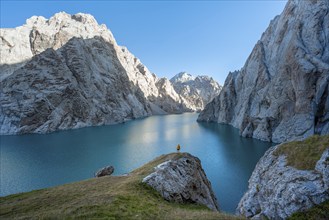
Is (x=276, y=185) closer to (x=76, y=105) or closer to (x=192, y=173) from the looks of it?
(x=192, y=173)

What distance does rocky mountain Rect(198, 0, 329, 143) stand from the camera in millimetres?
69750

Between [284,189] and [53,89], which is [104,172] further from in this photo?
[53,89]

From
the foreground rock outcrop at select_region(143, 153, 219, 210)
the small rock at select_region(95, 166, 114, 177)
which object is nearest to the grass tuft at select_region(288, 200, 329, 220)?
the foreground rock outcrop at select_region(143, 153, 219, 210)

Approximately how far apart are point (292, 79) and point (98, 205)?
7901cm

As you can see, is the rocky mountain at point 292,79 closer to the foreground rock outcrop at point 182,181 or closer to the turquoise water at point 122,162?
the turquoise water at point 122,162

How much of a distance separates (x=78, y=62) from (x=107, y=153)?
423 feet

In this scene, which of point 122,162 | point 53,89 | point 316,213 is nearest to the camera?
point 316,213

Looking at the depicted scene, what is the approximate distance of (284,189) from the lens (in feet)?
61.7

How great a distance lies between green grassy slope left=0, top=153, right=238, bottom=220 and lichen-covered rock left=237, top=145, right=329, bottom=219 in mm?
4716

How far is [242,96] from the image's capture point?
126 m

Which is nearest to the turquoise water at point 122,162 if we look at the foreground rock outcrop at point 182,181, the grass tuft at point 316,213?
the foreground rock outcrop at point 182,181

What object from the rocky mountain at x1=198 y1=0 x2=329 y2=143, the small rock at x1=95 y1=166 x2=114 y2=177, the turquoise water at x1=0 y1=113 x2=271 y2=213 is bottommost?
the turquoise water at x1=0 y1=113 x2=271 y2=213

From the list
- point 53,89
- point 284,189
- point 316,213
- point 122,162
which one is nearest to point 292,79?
point 122,162

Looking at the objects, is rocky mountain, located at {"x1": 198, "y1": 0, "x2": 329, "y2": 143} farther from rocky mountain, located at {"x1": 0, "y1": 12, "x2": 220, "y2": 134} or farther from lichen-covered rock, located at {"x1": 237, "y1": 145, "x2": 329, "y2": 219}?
rocky mountain, located at {"x1": 0, "y1": 12, "x2": 220, "y2": 134}
